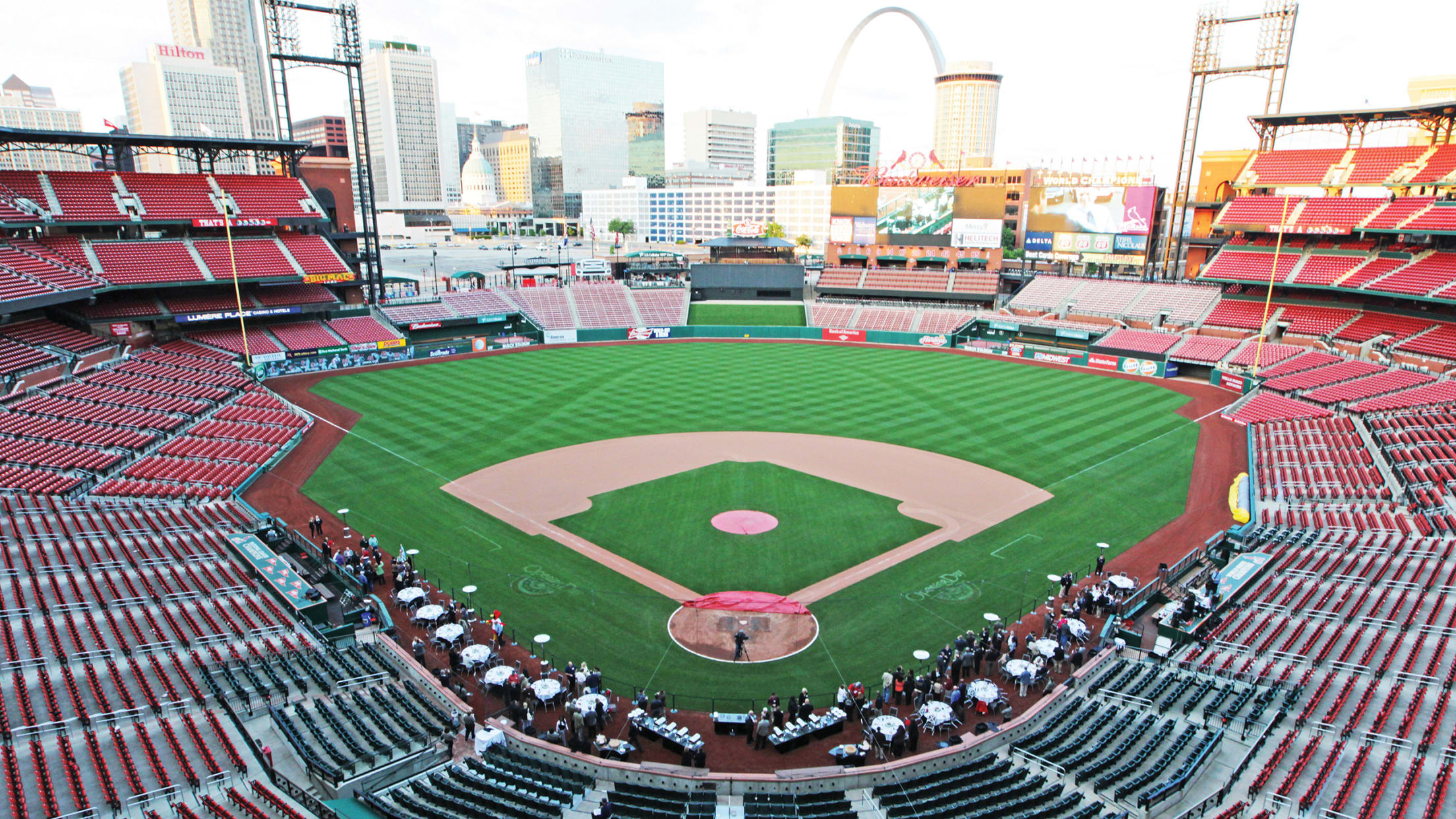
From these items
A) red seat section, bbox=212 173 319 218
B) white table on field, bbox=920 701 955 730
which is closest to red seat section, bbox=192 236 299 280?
red seat section, bbox=212 173 319 218

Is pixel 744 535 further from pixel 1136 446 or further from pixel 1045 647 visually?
pixel 1136 446

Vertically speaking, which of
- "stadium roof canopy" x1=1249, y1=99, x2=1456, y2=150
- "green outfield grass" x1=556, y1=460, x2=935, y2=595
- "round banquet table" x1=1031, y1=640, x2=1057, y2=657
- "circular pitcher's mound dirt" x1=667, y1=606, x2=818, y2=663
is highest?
"stadium roof canopy" x1=1249, y1=99, x2=1456, y2=150

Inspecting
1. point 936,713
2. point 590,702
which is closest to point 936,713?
point 936,713

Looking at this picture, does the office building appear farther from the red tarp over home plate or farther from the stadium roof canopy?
the red tarp over home plate

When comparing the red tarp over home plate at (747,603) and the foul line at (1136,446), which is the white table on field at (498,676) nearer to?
the red tarp over home plate at (747,603)

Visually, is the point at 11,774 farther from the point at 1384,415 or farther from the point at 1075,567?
the point at 1384,415
